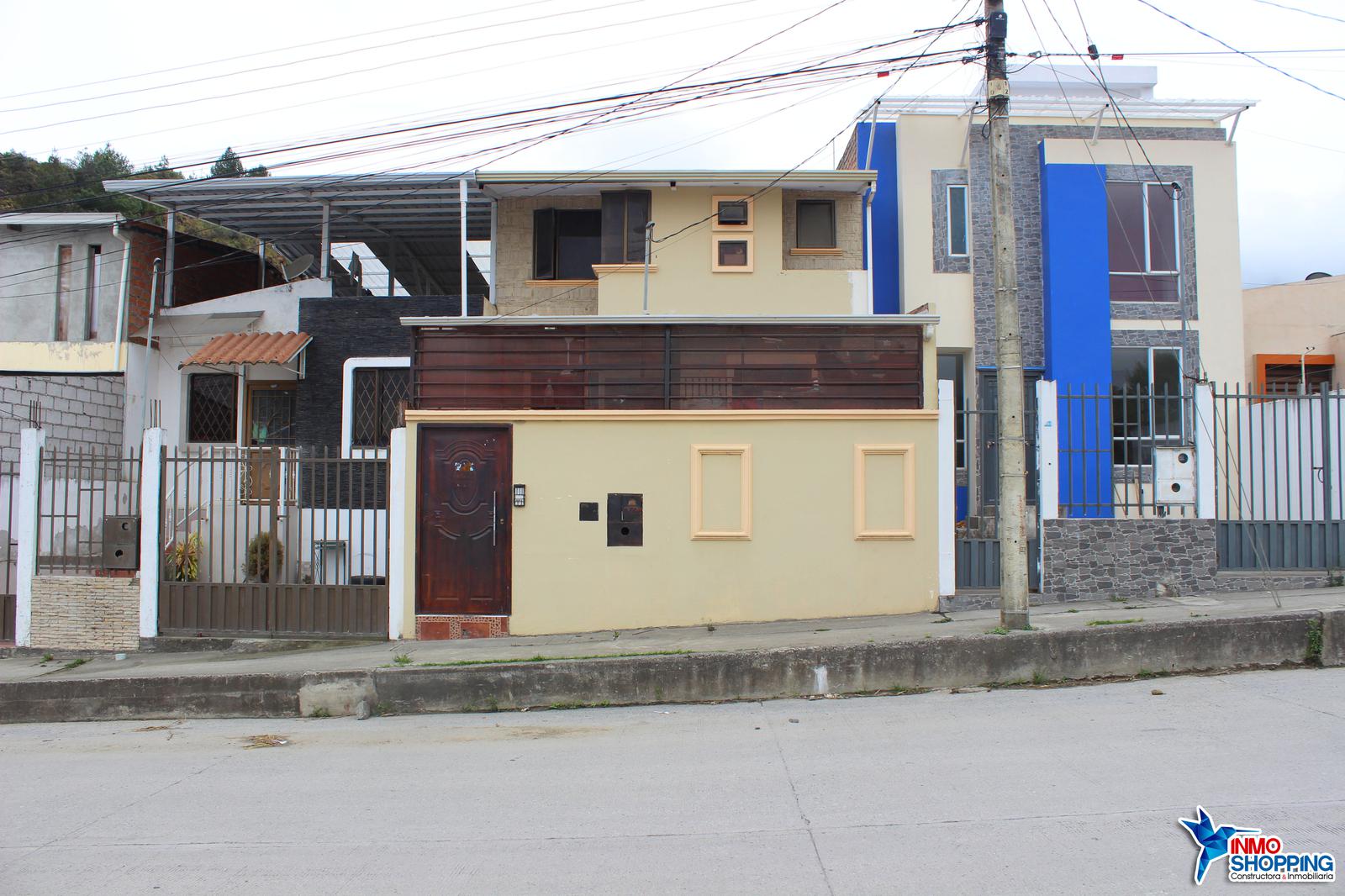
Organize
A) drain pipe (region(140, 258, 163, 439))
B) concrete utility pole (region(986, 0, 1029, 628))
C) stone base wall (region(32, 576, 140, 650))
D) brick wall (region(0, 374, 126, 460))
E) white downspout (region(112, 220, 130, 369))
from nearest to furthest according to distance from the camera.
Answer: concrete utility pole (region(986, 0, 1029, 628))
stone base wall (region(32, 576, 140, 650))
brick wall (region(0, 374, 126, 460))
white downspout (region(112, 220, 130, 369))
drain pipe (region(140, 258, 163, 439))

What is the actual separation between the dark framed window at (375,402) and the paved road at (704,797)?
747cm

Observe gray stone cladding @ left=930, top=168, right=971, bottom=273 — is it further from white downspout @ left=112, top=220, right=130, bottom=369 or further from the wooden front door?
white downspout @ left=112, top=220, right=130, bottom=369

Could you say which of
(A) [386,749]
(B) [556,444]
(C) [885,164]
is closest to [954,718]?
(A) [386,749]

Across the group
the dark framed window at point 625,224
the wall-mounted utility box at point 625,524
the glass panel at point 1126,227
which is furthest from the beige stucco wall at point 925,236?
the wall-mounted utility box at point 625,524

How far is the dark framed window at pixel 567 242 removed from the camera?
16016 mm

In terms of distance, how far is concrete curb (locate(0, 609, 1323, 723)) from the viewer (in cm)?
801

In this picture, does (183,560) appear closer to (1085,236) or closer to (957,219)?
(957,219)

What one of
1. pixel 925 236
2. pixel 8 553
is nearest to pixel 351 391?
pixel 8 553

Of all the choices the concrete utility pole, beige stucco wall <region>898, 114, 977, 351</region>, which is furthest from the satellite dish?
the concrete utility pole

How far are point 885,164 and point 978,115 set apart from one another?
1.82 meters

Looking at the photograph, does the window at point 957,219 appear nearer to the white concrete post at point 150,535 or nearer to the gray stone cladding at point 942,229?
the gray stone cladding at point 942,229

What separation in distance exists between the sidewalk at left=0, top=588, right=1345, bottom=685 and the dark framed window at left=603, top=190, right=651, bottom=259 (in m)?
7.20

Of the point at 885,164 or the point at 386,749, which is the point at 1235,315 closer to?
the point at 885,164

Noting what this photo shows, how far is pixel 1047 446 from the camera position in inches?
416
